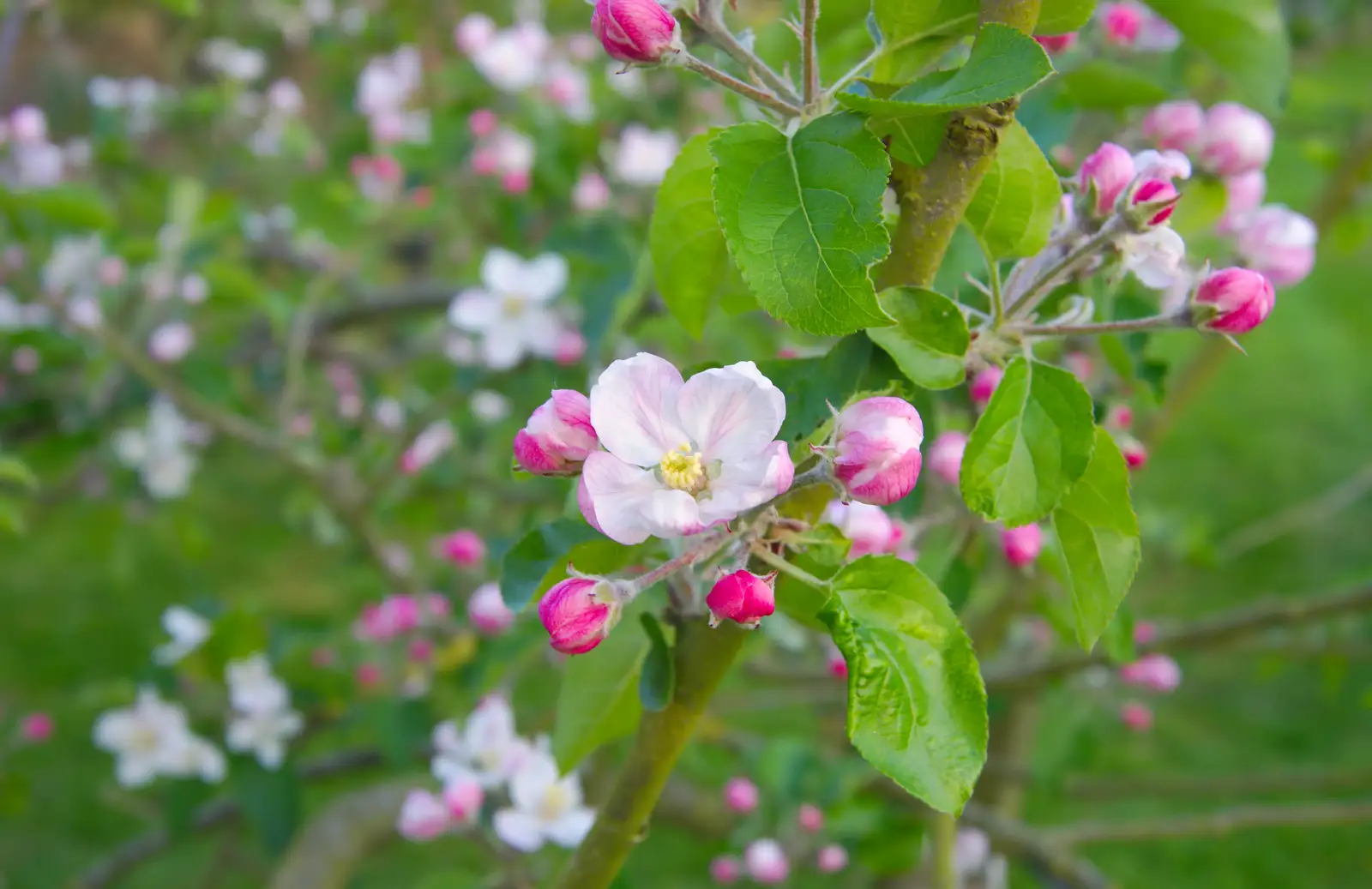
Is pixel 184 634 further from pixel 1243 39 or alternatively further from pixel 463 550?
pixel 1243 39

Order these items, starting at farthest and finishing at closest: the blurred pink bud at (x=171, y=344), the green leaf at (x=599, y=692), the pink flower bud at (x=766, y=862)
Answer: the blurred pink bud at (x=171, y=344) < the pink flower bud at (x=766, y=862) < the green leaf at (x=599, y=692)

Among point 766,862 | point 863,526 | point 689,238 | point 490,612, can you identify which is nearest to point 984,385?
point 863,526

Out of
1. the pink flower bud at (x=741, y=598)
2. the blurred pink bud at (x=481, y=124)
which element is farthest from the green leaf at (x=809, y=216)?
the blurred pink bud at (x=481, y=124)

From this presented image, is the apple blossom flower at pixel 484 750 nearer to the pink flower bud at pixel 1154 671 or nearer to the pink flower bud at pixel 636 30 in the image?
the pink flower bud at pixel 636 30

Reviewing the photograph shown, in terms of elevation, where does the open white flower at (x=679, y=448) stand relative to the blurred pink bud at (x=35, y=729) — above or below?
above

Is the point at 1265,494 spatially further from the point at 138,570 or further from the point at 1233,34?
the point at 138,570

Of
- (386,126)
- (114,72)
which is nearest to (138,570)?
(386,126)
